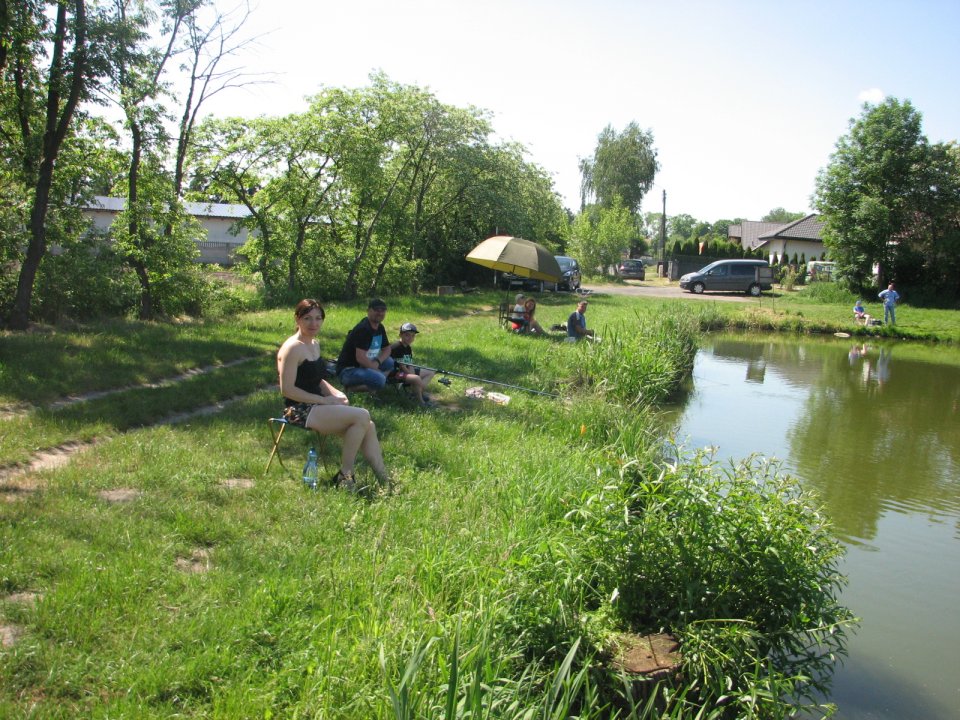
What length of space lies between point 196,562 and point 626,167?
60.5 metres

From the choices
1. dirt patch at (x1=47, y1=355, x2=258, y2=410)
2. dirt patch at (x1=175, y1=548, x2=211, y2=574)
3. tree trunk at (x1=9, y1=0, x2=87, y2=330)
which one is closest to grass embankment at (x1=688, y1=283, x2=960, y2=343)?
dirt patch at (x1=47, y1=355, x2=258, y2=410)

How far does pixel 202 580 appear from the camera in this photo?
3904mm

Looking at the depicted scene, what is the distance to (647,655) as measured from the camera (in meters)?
3.95

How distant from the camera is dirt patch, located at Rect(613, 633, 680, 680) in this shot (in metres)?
3.82

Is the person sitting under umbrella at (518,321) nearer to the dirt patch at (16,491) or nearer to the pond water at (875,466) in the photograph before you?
the pond water at (875,466)

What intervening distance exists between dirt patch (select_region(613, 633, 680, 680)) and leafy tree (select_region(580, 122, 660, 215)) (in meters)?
58.4

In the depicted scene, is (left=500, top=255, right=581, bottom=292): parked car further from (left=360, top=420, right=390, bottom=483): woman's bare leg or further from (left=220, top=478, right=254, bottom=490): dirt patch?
(left=220, top=478, right=254, bottom=490): dirt patch

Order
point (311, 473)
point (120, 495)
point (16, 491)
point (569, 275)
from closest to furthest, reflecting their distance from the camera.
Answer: point (16, 491) < point (120, 495) < point (311, 473) < point (569, 275)

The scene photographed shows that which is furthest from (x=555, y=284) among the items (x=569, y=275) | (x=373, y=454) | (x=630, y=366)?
(x=373, y=454)

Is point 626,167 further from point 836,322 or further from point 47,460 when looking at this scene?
point 47,460

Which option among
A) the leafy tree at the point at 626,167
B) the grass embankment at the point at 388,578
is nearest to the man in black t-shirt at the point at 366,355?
the grass embankment at the point at 388,578

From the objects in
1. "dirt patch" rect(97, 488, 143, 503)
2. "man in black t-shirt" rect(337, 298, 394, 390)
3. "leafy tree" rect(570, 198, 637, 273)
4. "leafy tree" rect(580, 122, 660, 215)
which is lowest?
"dirt patch" rect(97, 488, 143, 503)

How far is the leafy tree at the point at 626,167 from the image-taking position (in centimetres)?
6072

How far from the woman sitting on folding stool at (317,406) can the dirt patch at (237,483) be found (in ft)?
1.82
